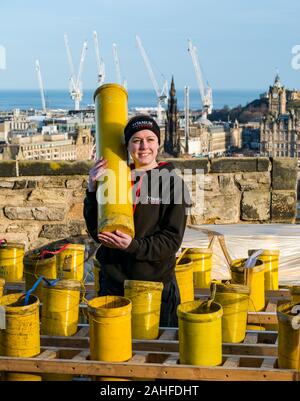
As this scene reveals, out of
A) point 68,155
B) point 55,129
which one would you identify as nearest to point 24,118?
point 55,129

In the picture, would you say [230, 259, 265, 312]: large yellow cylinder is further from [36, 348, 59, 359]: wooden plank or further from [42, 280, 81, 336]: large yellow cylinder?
[36, 348, 59, 359]: wooden plank

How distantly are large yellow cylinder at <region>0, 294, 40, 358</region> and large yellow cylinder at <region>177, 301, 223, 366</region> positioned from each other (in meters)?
0.68

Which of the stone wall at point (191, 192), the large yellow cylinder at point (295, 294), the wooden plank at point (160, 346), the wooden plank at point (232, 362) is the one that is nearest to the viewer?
the wooden plank at point (232, 362)

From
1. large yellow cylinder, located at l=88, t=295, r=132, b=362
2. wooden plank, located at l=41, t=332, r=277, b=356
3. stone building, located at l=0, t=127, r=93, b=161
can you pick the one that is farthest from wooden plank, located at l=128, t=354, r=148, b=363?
stone building, located at l=0, t=127, r=93, b=161

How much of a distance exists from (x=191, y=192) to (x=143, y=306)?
3.68 metres

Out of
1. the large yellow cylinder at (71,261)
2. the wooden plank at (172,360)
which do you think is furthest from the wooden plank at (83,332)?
the large yellow cylinder at (71,261)

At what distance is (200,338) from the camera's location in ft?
9.83

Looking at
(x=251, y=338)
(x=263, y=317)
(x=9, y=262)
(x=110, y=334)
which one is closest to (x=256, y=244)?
(x=263, y=317)

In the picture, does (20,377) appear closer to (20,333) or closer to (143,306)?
(20,333)

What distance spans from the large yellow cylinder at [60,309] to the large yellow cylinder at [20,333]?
0.28 meters

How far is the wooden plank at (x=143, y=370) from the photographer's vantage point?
2869 millimetres

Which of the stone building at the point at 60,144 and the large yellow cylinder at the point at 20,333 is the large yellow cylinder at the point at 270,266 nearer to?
the large yellow cylinder at the point at 20,333

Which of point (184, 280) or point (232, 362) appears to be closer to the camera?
point (232, 362)

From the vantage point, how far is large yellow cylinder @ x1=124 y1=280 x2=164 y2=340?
11.2 ft
